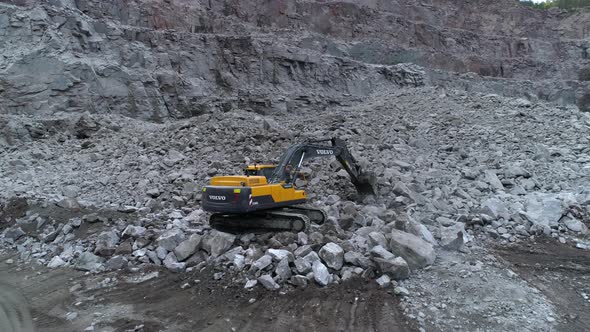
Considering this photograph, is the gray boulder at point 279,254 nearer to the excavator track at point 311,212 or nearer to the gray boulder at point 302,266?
the gray boulder at point 302,266

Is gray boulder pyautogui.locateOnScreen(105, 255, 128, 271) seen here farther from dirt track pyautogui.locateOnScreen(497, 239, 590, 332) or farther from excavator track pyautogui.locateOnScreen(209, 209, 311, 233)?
dirt track pyautogui.locateOnScreen(497, 239, 590, 332)

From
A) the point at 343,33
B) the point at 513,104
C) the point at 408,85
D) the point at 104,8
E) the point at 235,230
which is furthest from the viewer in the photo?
the point at 343,33

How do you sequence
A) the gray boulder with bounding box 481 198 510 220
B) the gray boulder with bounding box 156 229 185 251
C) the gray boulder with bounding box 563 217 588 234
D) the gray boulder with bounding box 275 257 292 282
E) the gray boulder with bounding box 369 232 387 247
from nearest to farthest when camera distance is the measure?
the gray boulder with bounding box 275 257 292 282, the gray boulder with bounding box 369 232 387 247, the gray boulder with bounding box 156 229 185 251, the gray boulder with bounding box 563 217 588 234, the gray boulder with bounding box 481 198 510 220

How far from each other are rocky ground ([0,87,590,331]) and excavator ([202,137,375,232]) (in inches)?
8.5

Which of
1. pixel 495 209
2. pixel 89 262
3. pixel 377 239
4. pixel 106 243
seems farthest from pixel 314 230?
pixel 495 209

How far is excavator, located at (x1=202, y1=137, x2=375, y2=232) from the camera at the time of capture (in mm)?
5367

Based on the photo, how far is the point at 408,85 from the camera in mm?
21391

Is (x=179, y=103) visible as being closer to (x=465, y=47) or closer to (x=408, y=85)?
(x=408, y=85)

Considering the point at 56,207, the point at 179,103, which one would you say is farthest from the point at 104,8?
the point at 56,207

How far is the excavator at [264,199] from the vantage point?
537cm

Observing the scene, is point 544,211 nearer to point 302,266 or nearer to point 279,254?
point 302,266

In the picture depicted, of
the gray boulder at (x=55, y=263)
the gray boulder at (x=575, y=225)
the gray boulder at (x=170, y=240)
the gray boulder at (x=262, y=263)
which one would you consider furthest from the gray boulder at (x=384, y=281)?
the gray boulder at (x=55, y=263)

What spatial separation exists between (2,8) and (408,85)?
16925mm

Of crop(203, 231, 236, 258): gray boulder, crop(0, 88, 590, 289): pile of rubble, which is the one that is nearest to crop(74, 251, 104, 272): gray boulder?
crop(0, 88, 590, 289): pile of rubble
